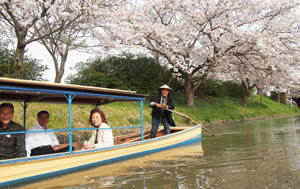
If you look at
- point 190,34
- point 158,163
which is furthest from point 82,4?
point 158,163

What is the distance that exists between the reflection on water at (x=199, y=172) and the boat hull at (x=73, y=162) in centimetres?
21

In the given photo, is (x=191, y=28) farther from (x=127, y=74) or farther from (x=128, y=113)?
(x=128, y=113)

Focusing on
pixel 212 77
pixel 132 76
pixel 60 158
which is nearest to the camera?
pixel 60 158

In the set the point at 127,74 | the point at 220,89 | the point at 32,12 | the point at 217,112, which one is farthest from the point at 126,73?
the point at 220,89

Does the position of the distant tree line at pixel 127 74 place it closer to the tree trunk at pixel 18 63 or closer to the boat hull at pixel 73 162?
the tree trunk at pixel 18 63

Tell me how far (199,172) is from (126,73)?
1653 cm

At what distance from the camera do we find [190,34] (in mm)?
20438

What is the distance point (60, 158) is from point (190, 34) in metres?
15.3

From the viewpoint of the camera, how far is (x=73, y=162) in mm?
6969

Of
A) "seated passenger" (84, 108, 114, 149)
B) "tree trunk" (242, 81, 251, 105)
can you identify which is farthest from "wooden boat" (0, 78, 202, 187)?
"tree trunk" (242, 81, 251, 105)

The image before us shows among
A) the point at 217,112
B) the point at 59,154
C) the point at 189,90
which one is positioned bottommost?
the point at 59,154

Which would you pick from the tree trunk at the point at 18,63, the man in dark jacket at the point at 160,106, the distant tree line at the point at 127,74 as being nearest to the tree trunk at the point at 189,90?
the distant tree line at the point at 127,74

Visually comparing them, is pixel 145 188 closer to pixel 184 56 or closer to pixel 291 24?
pixel 184 56

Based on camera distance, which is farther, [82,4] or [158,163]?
[82,4]
